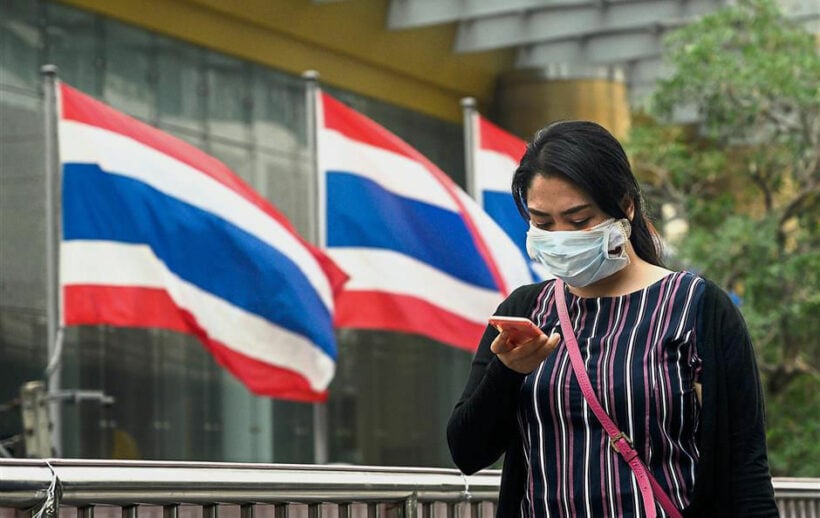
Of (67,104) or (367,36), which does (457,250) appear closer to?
(67,104)

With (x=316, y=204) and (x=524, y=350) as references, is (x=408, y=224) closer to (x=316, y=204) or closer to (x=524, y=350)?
(x=316, y=204)

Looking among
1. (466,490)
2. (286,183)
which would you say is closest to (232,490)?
(466,490)

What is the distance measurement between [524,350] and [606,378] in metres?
0.17

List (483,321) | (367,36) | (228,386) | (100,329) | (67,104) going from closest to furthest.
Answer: (67,104), (483,321), (100,329), (228,386), (367,36)

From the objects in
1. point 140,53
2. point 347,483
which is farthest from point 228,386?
point 347,483

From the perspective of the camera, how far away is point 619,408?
3232 millimetres

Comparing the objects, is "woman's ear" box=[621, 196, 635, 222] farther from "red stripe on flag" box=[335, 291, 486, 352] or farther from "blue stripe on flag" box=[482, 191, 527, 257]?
"blue stripe on flag" box=[482, 191, 527, 257]

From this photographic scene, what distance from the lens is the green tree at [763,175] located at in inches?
805

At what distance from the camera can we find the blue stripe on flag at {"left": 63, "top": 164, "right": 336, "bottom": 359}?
12.4 m

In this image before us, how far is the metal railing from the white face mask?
2.57ft

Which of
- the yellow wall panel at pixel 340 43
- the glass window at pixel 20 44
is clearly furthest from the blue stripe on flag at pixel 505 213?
the yellow wall panel at pixel 340 43

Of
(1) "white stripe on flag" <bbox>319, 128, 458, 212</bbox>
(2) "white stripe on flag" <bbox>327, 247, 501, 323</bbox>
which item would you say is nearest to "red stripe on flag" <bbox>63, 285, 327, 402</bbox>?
(2) "white stripe on flag" <bbox>327, 247, 501, 323</bbox>

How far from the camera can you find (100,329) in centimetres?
1939

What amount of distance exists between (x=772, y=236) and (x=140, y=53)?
25.0 ft
